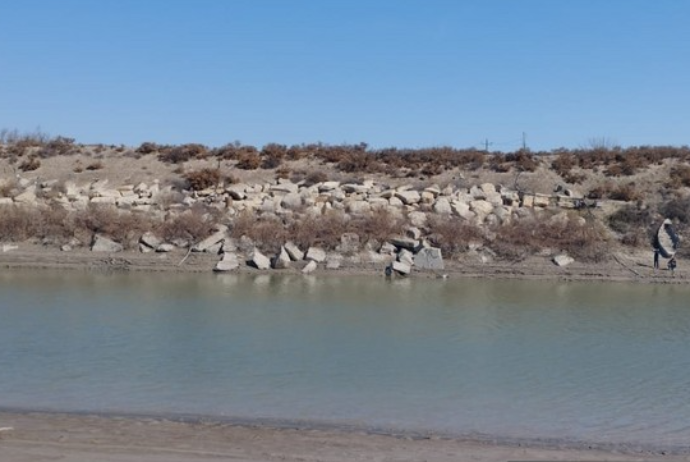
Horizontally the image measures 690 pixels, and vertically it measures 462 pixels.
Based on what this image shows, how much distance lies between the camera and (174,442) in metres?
7.36

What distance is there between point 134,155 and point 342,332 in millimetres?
22374

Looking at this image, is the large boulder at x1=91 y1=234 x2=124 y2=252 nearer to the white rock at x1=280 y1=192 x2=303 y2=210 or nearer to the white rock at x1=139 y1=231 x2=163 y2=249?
the white rock at x1=139 y1=231 x2=163 y2=249

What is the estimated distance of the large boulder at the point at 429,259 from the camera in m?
A: 22.2

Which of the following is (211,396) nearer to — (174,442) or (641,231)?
(174,442)

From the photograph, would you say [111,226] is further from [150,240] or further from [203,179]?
[203,179]

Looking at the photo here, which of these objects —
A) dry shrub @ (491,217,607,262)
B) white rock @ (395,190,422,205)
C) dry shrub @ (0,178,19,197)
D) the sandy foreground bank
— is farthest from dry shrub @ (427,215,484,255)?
the sandy foreground bank

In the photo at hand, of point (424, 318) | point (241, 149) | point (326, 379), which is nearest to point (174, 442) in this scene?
point (326, 379)

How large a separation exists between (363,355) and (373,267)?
10172 mm

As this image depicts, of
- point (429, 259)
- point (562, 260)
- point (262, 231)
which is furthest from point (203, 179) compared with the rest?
point (562, 260)

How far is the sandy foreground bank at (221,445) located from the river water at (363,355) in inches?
23.8

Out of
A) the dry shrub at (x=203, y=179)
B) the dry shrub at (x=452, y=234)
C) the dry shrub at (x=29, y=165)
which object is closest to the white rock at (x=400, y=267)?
the dry shrub at (x=452, y=234)

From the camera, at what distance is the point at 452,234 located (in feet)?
77.4

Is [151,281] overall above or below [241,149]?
below

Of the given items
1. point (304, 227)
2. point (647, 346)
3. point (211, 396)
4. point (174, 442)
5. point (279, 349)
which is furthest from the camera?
point (304, 227)
